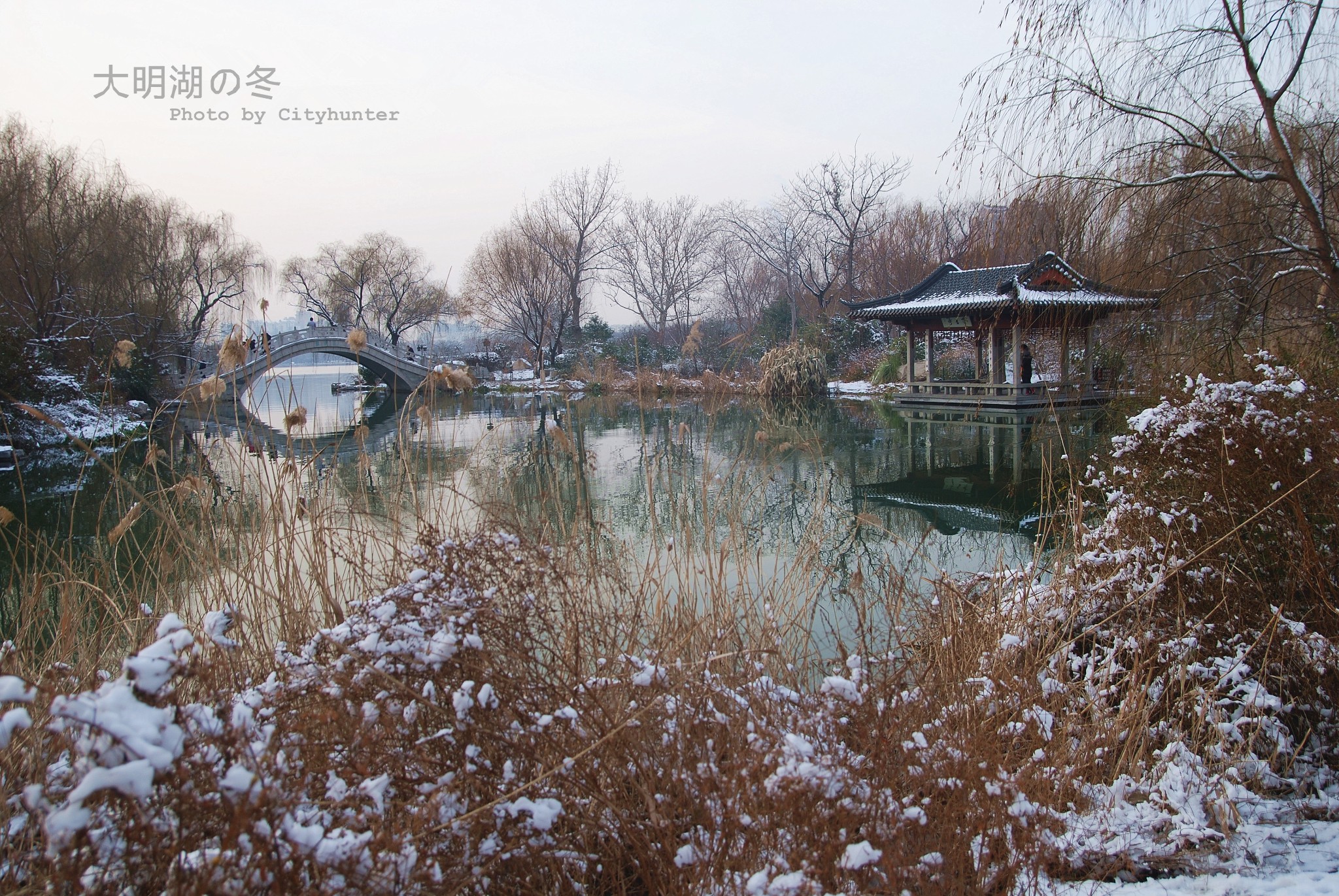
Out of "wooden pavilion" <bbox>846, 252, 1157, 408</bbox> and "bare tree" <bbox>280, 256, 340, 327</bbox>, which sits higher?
"bare tree" <bbox>280, 256, 340, 327</bbox>

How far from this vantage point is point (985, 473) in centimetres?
792

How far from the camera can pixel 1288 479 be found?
201 centimetres

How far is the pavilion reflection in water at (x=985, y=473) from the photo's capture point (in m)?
5.55

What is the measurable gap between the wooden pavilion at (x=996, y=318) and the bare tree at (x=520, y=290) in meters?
12.3

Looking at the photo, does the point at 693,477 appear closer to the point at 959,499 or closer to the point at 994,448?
the point at 959,499

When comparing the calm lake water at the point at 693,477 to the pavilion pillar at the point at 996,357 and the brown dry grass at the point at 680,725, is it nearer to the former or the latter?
the brown dry grass at the point at 680,725

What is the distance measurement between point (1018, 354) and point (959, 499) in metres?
8.25

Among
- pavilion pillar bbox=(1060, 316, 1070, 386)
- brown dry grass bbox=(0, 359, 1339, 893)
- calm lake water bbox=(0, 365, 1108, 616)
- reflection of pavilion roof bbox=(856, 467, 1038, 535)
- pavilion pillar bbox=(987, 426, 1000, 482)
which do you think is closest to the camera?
brown dry grass bbox=(0, 359, 1339, 893)

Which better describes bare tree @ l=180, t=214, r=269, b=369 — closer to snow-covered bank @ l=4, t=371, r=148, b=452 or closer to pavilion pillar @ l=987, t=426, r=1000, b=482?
snow-covered bank @ l=4, t=371, r=148, b=452

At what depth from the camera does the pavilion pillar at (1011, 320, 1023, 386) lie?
1341cm

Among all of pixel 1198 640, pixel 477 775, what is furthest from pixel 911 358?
pixel 477 775

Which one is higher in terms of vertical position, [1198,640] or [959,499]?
[1198,640]

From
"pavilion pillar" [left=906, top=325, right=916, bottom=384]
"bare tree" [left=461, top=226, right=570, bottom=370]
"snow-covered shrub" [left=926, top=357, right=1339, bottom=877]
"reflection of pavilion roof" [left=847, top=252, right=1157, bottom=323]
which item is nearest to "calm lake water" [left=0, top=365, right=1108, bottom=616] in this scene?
"snow-covered shrub" [left=926, top=357, right=1339, bottom=877]

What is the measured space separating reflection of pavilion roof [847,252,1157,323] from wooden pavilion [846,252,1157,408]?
0.06 ft
